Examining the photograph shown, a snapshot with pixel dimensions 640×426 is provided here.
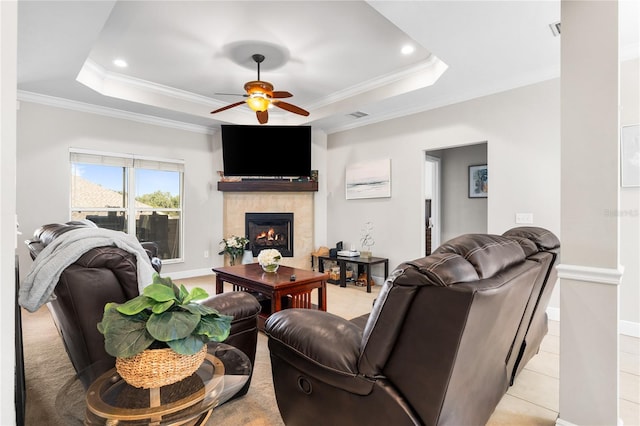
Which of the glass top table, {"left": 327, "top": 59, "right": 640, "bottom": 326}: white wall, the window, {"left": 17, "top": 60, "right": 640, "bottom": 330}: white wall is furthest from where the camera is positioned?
the window

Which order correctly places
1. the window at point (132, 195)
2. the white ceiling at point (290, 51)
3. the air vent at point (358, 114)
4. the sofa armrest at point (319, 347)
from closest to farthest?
the sofa armrest at point (319, 347) < the white ceiling at point (290, 51) < the window at point (132, 195) < the air vent at point (358, 114)

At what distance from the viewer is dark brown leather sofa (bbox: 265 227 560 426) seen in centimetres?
101

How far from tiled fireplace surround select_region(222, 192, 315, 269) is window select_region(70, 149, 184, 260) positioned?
830 millimetres

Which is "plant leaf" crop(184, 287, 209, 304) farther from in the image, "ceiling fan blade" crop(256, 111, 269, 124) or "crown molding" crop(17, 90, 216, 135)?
"crown molding" crop(17, 90, 216, 135)

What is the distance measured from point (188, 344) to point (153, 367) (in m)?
0.13

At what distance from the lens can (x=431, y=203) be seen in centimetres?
595

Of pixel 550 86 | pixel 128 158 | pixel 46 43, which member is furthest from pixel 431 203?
pixel 46 43

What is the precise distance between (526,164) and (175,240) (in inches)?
205

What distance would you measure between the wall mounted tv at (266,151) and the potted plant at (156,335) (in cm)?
454

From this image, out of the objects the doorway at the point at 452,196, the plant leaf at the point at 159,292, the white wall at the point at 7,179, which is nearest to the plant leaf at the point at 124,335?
the plant leaf at the point at 159,292

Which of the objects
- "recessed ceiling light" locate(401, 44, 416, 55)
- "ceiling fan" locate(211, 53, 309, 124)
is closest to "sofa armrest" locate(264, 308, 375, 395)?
"ceiling fan" locate(211, 53, 309, 124)

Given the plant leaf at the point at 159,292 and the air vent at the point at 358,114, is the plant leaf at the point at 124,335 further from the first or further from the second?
the air vent at the point at 358,114

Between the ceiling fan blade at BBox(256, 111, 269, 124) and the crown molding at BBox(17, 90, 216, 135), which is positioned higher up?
the crown molding at BBox(17, 90, 216, 135)

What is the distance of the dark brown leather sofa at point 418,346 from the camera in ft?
3.33
